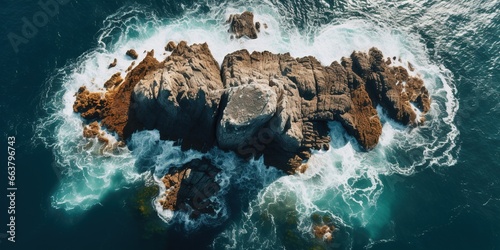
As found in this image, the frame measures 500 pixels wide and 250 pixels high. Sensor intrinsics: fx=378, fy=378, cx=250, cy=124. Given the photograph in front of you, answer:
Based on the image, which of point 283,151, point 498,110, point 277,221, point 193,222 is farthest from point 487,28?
point 193,222

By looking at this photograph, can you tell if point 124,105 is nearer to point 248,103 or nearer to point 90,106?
point 90,106

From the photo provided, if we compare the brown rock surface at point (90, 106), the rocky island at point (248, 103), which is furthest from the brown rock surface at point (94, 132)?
the brown rock surface at point (90, 106)

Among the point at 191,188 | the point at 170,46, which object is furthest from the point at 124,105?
the point at 191,188

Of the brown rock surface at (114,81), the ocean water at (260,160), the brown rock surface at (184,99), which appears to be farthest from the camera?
the brown rock surface at (114,81)

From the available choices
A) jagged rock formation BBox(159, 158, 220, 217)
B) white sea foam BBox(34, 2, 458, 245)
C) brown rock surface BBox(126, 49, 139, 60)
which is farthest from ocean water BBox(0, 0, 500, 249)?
brown rock surface BBox(126, 49, 139, 60)

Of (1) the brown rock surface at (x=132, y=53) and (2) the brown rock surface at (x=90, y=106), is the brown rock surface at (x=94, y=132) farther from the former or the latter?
(1) the brown rock surface at (x=132, y=53)

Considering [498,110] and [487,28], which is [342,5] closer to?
[487,28]
